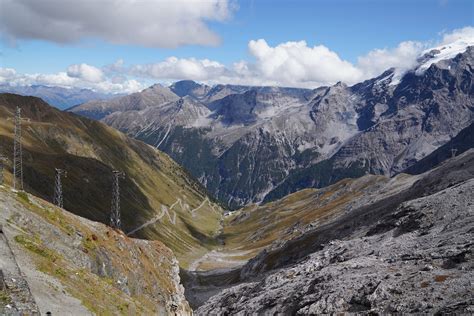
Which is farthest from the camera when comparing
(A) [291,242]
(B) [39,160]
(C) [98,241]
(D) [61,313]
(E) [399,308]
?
(B) [39,160]

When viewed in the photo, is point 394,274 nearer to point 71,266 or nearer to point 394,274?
point 394,274

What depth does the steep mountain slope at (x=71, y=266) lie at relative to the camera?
3759cm

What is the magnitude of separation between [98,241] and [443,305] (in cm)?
4696

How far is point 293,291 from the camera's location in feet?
193

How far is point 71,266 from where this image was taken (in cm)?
4894

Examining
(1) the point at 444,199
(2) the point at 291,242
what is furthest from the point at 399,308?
(2) the point at 291,242

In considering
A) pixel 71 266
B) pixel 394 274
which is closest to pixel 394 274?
pixel 394 274

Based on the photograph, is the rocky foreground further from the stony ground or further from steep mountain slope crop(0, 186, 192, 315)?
steep mountain slope crop(0, 186, 192, 315)

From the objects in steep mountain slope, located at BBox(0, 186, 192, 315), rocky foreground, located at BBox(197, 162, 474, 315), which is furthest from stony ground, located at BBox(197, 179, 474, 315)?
steep mountain slope, located at BBox(0, 186, 192, 315)

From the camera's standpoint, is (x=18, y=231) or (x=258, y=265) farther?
(x=258, y=265)

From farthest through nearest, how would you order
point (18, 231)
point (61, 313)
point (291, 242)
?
1. point (291, 242)
2. point (18, 231)
3. point (61, 313)

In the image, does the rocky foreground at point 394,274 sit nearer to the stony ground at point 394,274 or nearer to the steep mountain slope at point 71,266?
the stony ground at point 394,274

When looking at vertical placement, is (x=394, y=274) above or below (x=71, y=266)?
below

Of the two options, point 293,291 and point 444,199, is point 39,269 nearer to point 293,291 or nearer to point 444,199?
point 293,291
